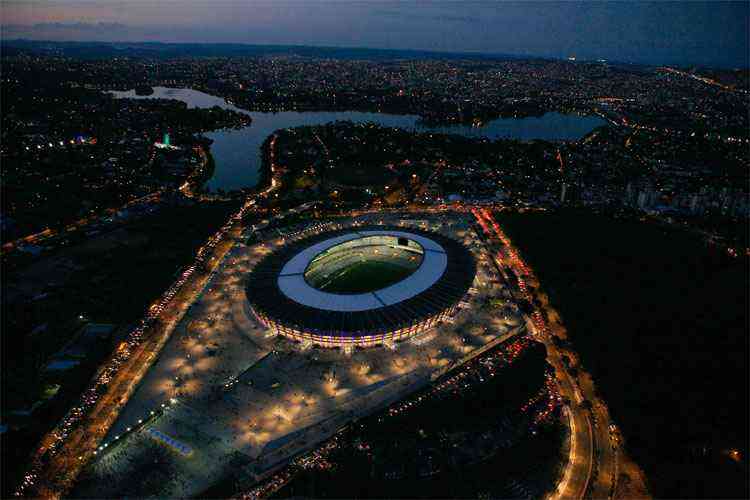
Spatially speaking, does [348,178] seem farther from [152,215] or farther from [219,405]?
[219,405]

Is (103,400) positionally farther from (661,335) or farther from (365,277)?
(661,335)

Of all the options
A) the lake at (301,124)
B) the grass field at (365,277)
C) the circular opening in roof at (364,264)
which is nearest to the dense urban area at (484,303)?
the lake at (301,124)

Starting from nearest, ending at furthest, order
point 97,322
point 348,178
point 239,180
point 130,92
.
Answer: point 97,322
point 348,178
point 239,180
point 130,92

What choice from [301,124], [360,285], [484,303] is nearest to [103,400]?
[360,285]

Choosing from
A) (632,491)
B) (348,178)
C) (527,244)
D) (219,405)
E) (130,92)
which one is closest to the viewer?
(632,491)

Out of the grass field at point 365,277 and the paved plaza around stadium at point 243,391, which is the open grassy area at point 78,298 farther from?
the grass field at point 365,277

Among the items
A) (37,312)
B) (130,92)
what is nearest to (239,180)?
(37,312)
